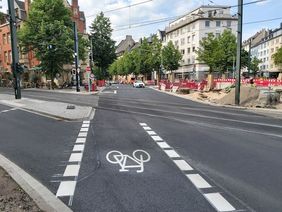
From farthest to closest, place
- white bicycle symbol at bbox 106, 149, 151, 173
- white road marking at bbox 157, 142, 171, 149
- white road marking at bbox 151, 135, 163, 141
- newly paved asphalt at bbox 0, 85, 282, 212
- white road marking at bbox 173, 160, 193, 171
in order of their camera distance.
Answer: white road marking at bbox 151, 135, 163, 141, white road marking at bbox 157, 142, 171, 149, white bicycle symbol at bbox 106, 149, 151, 173, white road marking at bbox 173, 160, 193, 171, newly paved asphalt at bbox 0, 85, 282, 212

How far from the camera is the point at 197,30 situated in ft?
298

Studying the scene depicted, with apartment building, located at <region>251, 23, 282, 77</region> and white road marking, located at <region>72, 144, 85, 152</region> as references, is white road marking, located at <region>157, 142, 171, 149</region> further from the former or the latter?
apartment building, located at <region>251, 23, 282, 77</region>

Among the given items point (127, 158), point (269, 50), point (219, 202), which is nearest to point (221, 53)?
point (269, 50)

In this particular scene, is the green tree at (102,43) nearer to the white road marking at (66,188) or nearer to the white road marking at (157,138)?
the white road marking at (157,138)

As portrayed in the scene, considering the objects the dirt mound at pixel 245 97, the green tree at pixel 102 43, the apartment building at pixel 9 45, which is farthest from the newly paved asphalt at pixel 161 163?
the green tree at pixel 102 43

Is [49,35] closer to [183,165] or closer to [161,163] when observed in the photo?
[161,163]

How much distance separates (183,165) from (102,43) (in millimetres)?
84633

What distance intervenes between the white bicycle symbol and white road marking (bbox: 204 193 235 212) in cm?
209

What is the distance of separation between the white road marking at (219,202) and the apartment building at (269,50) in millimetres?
111261

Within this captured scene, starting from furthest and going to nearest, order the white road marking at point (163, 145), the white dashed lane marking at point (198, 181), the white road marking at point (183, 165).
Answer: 1. the white road marking at point (163, 145)
2. the white road marking at point (183, 165)
3. the white dashed lane marking at point (198, 181)

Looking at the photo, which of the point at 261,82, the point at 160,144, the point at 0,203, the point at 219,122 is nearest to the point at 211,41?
the point at 261,82

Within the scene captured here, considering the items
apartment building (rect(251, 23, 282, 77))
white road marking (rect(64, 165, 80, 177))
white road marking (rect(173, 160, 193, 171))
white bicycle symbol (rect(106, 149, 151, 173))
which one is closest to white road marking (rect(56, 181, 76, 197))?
white road marking (rect(64, 165, 80, 177))

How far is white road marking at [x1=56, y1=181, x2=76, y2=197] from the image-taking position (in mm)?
6320

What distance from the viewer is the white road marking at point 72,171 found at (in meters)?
7.64
